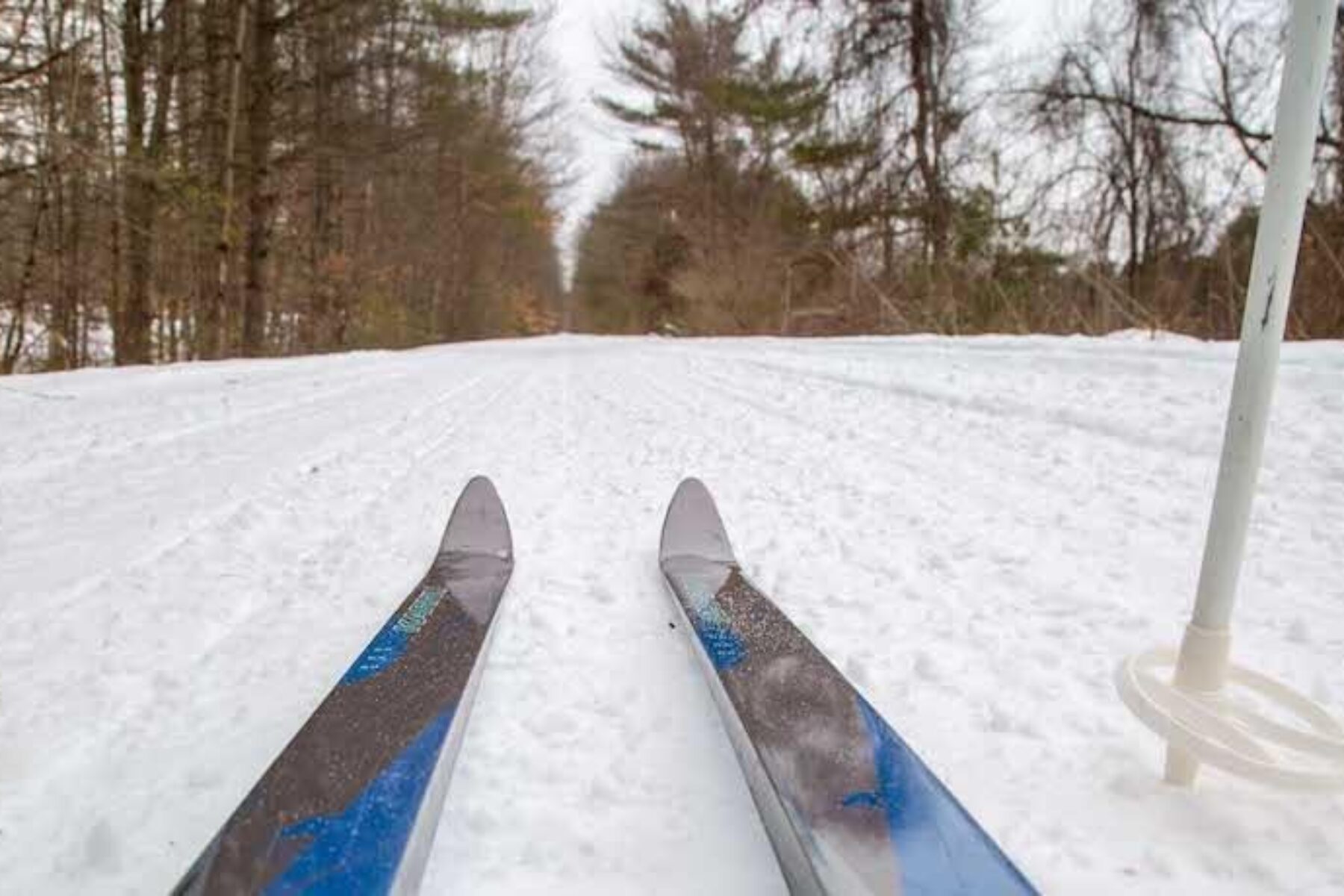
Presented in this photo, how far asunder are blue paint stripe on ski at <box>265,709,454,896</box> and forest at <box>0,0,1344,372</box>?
5.91 metres

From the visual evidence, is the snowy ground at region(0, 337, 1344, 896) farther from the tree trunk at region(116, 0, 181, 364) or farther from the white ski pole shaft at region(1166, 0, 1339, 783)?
the tree trunk at region(116, 0, 181, 364)

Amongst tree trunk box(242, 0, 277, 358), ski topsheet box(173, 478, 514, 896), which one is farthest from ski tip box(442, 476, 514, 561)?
tree trunk box(242, 0, 277, 358)

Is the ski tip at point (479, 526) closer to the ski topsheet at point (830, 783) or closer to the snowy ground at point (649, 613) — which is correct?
the snowy ground at point (649, 613)

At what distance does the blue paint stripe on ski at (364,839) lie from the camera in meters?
0.69

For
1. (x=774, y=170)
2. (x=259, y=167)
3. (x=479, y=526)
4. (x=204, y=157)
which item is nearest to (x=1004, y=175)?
(x=774, y=170)

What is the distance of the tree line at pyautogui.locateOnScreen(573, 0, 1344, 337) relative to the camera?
21.2 ft

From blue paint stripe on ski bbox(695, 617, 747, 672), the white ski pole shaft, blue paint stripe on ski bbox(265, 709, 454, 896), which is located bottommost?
blue paint stripe on ski bbox(265, 709, 454, 896)

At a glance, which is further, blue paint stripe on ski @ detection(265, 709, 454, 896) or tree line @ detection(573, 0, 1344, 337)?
tree line @ detection(573, 0, 1344, 337)

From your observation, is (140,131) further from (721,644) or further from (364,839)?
(364,839)

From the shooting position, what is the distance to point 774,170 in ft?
52.5

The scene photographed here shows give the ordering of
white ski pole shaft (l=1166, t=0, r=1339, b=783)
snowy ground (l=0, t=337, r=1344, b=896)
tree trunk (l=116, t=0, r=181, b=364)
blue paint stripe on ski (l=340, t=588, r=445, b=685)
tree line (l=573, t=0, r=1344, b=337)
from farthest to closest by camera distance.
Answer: tree trunk (l=116, t=0, r=181, b=364), tree line (l=573, t=0, r=1344, b=337), blue paint stripe on ski (l=340, t=588, r=445, b=685), snowy ground (l=0, t=337, r=1344, b=896), white ski pole shaft (l=1166, t=0, r=1339, b=783)

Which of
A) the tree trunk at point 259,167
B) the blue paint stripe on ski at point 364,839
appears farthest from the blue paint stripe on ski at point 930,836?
the tree trunk at point 259,167

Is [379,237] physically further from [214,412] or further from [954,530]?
[954,530]

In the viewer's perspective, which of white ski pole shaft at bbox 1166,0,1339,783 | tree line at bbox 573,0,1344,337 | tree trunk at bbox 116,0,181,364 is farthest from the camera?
tree trunk at bbox 116,0,181,364
